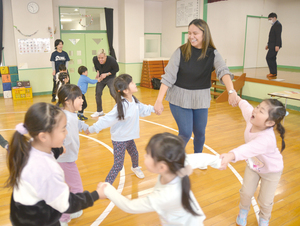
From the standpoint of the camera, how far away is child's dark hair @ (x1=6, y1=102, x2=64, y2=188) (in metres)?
1.28

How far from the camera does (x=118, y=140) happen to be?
253 cm

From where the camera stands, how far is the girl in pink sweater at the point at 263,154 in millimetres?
1736

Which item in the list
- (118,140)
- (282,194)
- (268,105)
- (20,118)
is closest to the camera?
(268,105)

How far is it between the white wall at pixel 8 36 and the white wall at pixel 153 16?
465cm

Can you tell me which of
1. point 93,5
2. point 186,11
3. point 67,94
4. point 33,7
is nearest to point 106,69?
point 67,94

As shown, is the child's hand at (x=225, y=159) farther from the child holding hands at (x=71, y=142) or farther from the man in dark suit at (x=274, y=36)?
the man in dark suit at (x=274, y=36)

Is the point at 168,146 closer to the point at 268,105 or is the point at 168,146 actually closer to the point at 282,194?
the point at 268,105

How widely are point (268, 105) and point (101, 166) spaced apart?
2206 millimetres

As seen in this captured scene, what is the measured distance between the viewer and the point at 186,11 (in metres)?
8.95

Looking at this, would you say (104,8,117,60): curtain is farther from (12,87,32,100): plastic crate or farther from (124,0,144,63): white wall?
(12,87,32,100): plastic crate

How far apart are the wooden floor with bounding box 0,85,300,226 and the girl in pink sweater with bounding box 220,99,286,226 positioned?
1.17ft

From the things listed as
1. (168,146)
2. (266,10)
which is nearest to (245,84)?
(266,10)

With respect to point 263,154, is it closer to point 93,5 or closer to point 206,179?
point 206,179

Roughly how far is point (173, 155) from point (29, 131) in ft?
2.47
